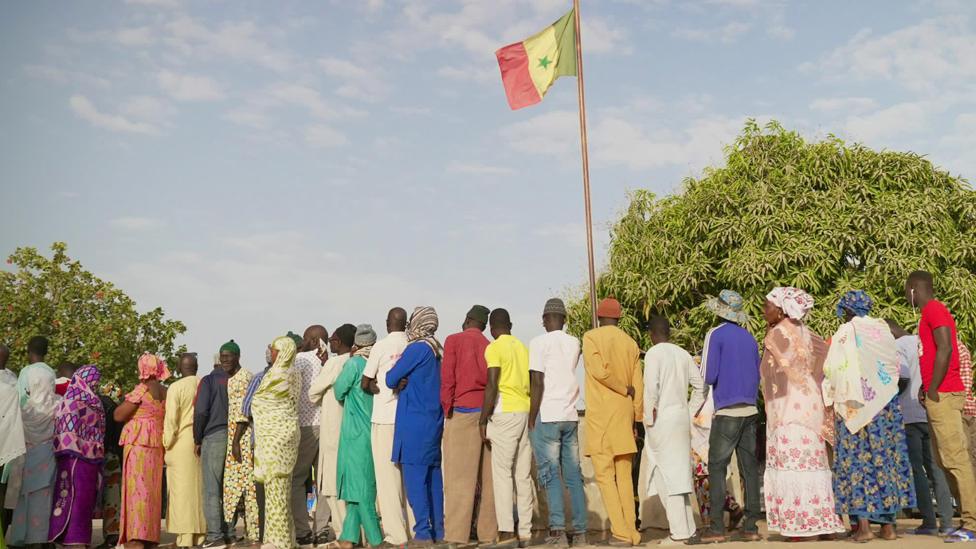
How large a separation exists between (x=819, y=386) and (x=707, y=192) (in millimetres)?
13860

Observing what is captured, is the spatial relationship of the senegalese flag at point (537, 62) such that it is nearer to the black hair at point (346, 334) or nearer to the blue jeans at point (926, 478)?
the black hair at point (346, 334)

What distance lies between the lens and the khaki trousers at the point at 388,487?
28.5 feet

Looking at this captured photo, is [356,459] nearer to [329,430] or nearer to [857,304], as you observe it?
[329,430]

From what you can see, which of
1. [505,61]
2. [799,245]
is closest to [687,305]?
[799,245]

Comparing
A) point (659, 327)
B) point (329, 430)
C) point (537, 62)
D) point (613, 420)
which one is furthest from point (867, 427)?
point (537, 62)

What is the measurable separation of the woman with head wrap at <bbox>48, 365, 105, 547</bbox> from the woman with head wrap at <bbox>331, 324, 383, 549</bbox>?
2682 mm

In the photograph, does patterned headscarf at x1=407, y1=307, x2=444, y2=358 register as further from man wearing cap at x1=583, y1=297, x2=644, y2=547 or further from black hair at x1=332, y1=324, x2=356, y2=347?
man wearing cap at x1=583, y1=297, x2=644, y2=547

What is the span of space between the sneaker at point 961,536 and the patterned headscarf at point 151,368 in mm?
7416

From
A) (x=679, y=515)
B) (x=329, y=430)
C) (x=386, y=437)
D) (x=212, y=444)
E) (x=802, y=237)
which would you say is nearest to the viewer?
(x=679, y=515)

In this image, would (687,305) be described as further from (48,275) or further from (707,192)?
(48,275)

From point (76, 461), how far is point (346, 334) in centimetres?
305

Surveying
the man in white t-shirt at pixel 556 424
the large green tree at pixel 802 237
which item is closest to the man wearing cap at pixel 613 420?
the man in white t-shirt at pixel 556 424

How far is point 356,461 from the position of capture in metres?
8.92

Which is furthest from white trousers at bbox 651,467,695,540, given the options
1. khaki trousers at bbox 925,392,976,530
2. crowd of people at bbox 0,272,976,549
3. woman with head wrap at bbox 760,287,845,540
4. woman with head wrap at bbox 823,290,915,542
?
khaki trousers at bbox 925,392,976,530
